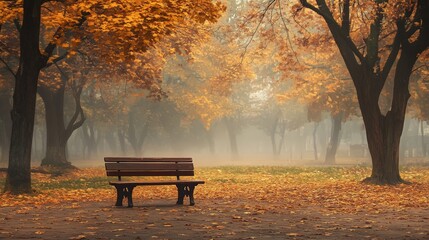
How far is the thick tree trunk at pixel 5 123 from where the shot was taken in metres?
46.9

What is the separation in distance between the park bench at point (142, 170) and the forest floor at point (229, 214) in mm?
450

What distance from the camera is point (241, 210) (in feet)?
46.1

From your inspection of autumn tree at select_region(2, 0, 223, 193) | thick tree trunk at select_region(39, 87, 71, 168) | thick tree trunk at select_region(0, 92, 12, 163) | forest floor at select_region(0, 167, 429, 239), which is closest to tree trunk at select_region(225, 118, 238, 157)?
thick tree trunk at select_region(0, 92, 12, 163)

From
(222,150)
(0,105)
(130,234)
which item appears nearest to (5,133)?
(0,105)

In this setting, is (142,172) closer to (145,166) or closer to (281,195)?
(145,166)

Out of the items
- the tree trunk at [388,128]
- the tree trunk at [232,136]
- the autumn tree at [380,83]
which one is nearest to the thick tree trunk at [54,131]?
the autumn tree at [380,83]

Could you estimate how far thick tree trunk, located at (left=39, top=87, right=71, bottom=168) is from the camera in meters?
34.7

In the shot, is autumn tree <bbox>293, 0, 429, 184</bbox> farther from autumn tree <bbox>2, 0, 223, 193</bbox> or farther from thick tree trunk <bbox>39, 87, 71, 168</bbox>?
thick tree trunk <bbox>39, 87, 71, 168</bbox>

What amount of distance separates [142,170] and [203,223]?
3398mm

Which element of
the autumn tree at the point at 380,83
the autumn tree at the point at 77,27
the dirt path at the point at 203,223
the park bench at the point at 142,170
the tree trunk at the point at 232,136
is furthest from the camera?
the tree trunk at the point at 232,136

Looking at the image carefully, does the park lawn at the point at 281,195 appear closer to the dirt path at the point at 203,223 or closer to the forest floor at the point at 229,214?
the forest floor at the point at 229,214

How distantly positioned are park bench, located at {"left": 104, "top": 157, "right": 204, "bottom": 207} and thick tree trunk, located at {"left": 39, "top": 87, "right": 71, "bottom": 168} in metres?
20.5

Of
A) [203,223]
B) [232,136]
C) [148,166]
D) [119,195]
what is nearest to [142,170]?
[148,166]

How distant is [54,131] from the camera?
1383 inches
